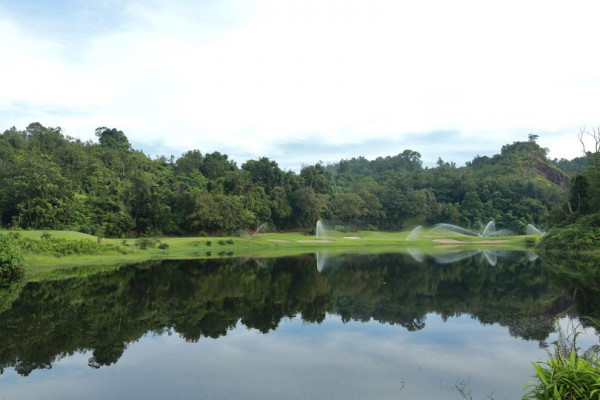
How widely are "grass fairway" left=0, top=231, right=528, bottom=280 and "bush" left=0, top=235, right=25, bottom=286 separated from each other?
2.86ft

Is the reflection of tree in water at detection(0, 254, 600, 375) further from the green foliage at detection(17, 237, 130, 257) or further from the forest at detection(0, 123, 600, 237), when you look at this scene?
the forest at detection(0, 123, 600, 237)

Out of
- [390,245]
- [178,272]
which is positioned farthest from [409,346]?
[390,245]

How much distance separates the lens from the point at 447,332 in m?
16.7

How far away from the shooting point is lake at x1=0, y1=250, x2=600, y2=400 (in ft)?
38.1

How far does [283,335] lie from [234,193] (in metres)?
64.8

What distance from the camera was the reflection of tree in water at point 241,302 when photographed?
52.7ft

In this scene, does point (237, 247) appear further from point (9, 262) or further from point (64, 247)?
point (9, 262)

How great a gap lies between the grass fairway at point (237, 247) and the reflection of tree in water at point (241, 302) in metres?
5.26

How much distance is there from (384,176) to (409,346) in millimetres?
124650

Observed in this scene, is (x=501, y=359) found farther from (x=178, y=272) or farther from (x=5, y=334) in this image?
(x=178, y=272)

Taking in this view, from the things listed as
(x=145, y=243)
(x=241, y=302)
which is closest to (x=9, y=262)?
(x=241, y=302)

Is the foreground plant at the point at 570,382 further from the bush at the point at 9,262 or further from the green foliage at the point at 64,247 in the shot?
the green foliage at the point at 64,247

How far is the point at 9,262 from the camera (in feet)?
A: 92.1

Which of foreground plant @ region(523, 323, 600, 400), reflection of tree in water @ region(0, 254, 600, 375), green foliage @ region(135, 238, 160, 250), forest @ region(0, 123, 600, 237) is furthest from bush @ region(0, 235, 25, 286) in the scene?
foreground plant @ region(523, 323, 600, 400)
